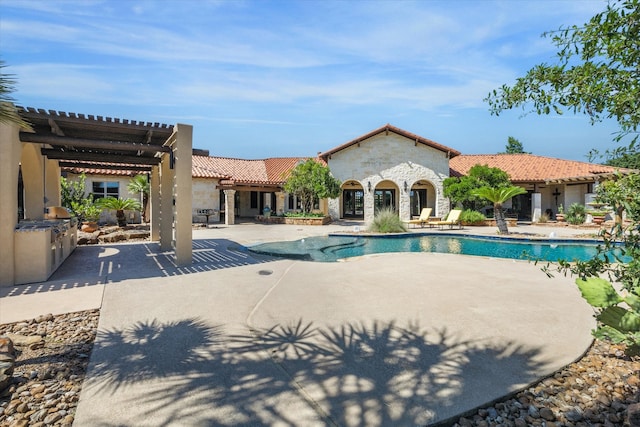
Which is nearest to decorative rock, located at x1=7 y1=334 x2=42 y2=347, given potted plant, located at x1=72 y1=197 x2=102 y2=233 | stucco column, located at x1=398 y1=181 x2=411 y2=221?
potted plant, located at x1=72 y1=197 x2=102 y2=233

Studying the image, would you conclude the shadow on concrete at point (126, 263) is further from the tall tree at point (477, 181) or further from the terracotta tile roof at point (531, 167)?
the terracotta tile roof at point (531, 167)

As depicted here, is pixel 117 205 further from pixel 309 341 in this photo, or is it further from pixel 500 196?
pixel 500 196

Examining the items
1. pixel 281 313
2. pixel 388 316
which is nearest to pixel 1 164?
pixel 281 313

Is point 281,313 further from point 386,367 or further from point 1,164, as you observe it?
point 1,164

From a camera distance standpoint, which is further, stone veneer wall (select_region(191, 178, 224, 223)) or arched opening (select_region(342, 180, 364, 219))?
arched opening (select_region(342, 180, 364, 219))

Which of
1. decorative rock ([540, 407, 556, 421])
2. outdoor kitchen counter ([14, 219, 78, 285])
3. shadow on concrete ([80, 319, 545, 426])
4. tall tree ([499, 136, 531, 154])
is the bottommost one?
decorative rock ([540, 407, 556, 421])

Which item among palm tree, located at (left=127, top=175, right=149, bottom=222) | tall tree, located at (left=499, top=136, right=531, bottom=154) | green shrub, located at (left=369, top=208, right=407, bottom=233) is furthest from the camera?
tall tree, located at (left=499, top=136, right=531, bottom=154)

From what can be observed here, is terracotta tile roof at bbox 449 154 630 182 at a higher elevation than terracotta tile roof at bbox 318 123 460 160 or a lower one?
lower

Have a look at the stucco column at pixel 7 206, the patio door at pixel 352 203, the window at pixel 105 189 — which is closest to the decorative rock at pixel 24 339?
the stucco column at pixel 7 206

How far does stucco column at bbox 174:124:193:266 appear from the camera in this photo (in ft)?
28.9

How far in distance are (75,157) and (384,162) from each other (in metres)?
21.2

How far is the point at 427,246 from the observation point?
47.7 ft

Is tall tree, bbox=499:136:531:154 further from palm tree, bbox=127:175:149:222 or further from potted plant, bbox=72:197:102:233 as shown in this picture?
potted plant, bbox=72:197:102:233

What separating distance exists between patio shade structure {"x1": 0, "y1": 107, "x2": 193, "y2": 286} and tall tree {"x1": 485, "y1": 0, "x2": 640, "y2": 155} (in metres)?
8.24
